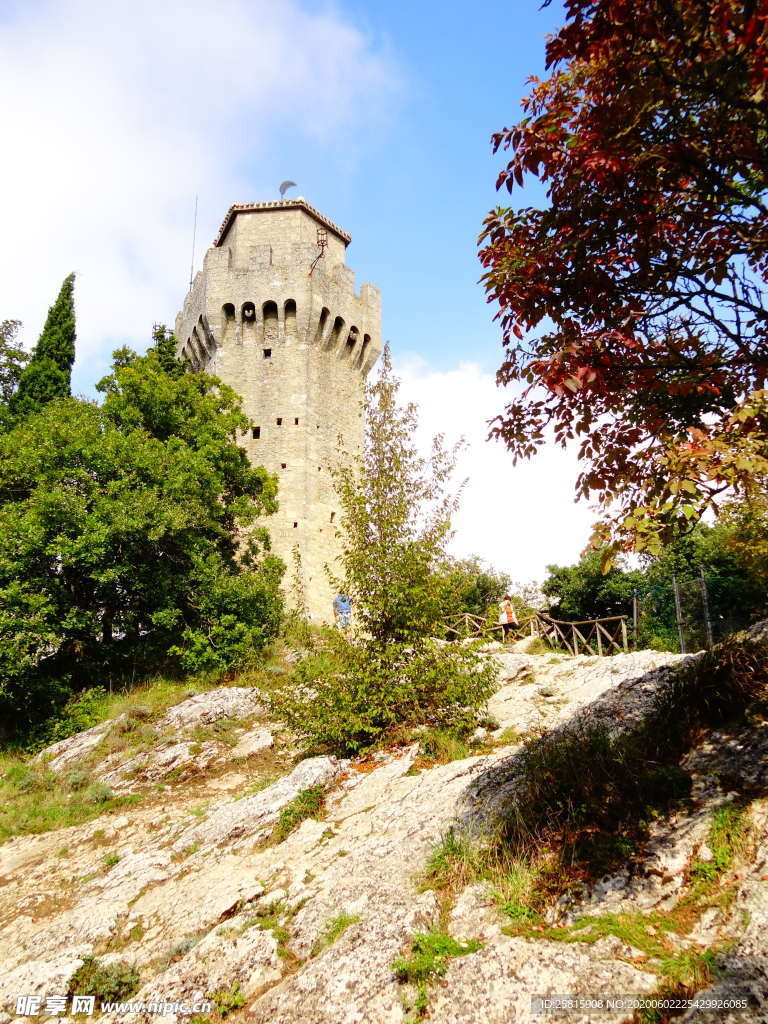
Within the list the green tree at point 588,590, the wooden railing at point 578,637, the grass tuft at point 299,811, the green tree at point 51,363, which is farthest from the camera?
the green tree at point 588,590

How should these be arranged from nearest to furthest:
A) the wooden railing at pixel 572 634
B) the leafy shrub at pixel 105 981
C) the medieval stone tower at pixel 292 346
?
the leafy shrub at pixel 105 981 < the wooden railing at pixel 572 634 < the medieval stone tower at pixel 292 346

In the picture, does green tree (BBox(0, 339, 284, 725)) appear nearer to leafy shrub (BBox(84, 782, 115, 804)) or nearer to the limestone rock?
the limestone rock

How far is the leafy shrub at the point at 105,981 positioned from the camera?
193 inches

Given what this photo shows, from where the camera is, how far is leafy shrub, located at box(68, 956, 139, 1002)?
4.91 metres

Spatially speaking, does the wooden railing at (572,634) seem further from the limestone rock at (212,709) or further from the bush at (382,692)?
the limestone rock at (212,709)

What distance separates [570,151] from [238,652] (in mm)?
14602

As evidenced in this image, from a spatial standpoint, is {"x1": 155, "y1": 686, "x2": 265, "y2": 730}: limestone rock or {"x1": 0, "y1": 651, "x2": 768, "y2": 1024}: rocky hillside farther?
{"x1": 155, "y1": 686, "x2": 265, "y2": 730}: limestone rock

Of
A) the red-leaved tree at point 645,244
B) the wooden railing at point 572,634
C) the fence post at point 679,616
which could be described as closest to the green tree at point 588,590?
the wooden railing at point 572,634

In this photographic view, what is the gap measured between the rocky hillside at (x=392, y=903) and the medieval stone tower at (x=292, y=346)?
46.6 ft

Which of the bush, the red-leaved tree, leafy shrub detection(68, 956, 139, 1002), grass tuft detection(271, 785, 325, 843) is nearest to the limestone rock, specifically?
the bush

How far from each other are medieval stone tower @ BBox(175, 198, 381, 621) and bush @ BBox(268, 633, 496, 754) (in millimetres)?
13111

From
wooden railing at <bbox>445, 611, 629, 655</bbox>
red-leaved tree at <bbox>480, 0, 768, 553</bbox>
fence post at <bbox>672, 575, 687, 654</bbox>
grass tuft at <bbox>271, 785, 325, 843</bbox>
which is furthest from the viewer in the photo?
wooden railing at <bbox>445, 611, 629, 655</bbox>

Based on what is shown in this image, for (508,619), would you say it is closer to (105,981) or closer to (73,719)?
(73,719)

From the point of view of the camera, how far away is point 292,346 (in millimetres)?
24344
